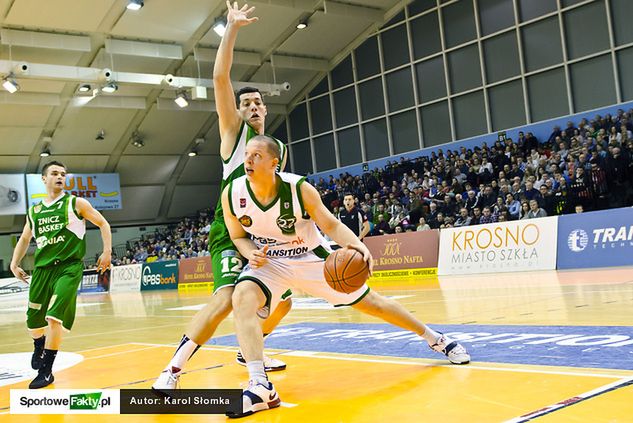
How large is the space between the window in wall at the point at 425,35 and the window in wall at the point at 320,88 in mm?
5241

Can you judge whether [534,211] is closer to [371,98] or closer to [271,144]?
[271,144]

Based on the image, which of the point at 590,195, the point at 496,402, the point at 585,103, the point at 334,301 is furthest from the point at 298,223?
the point at 585,103

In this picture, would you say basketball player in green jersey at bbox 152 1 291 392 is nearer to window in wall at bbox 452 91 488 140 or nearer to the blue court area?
the blue court area

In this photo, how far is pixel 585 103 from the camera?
71.1ft

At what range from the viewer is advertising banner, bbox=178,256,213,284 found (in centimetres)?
2173

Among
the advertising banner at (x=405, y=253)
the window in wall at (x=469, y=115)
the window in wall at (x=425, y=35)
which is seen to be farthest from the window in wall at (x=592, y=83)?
the advertising banner at (x=405, y=253)

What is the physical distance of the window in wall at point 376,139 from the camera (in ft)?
91.8

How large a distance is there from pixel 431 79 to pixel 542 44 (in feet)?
15.4

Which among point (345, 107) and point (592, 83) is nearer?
point (592, 83)

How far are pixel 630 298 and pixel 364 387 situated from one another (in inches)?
168

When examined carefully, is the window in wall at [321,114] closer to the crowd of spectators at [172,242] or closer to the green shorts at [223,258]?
the crowd of spectators at [172,242]

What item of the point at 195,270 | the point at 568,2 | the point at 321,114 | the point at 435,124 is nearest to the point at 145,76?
the point at 195,270

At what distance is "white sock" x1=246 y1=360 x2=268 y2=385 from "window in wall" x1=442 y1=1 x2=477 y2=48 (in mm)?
22898

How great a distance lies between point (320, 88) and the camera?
30.7 meters
